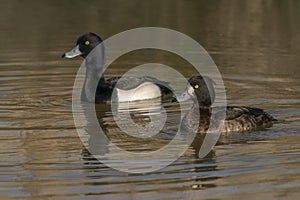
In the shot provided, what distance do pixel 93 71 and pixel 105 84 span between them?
1.64 feet

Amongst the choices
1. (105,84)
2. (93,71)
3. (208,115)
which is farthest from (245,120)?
(93,71)

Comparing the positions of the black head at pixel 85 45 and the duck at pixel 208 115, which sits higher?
the duck at pixel 208 115

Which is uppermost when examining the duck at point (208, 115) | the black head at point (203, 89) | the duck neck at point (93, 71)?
the black head at point (203, 89)

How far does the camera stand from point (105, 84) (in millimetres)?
14625

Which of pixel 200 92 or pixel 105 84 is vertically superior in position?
pixel 200 92

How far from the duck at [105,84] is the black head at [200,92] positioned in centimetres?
218

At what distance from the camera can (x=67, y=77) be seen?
15539mm

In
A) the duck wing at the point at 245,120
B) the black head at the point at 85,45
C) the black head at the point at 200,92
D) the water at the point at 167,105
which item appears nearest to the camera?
the water at the point at 167,105

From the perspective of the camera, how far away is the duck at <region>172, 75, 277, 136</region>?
11.9 metres

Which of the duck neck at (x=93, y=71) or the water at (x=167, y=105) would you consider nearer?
the water at (x=167, y=105)

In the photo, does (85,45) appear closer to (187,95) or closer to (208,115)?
(187,95)

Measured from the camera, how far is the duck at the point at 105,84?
47.0 feet

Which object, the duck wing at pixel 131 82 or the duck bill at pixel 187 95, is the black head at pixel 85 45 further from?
the duck bill at pixel 187 95

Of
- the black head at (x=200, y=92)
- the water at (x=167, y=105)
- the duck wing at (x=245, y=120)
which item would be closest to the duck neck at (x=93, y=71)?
the water at (x=167, y=105)
